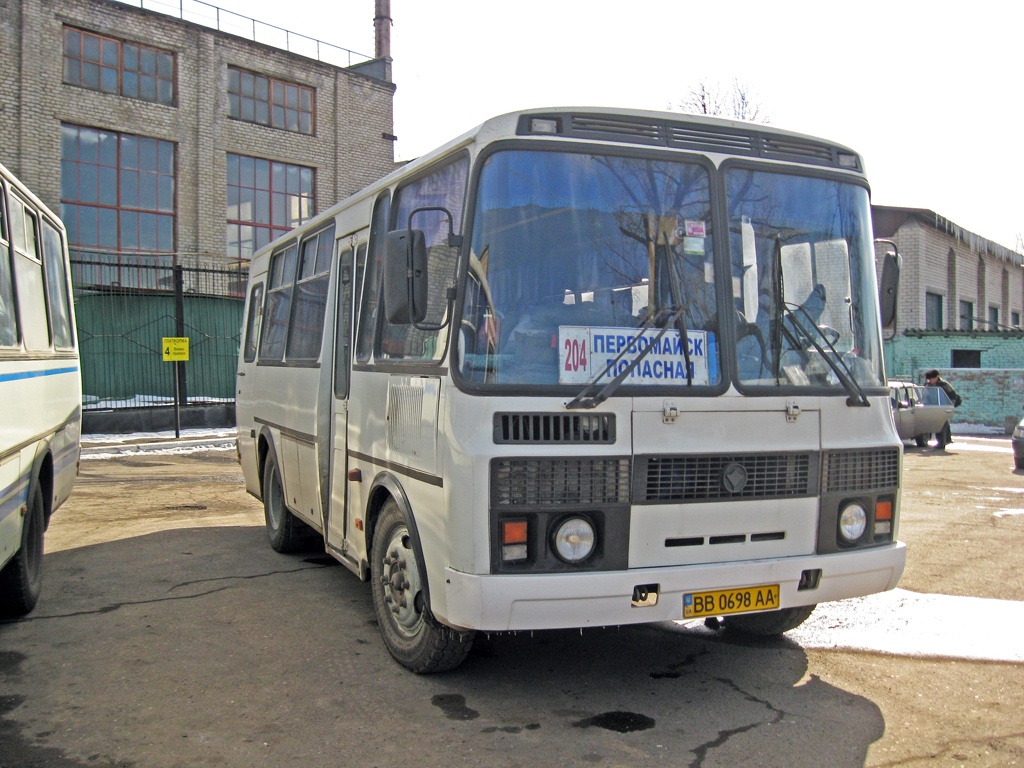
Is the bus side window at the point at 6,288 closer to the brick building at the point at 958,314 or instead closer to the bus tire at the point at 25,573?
the bus tire at the point at 25,573

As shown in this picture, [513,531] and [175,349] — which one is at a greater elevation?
[175,349]

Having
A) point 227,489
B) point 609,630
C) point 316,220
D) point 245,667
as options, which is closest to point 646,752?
point 609,630

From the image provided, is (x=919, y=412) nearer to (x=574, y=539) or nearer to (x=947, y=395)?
(x=947, y=395)

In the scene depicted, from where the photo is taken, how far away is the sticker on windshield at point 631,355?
176 inches

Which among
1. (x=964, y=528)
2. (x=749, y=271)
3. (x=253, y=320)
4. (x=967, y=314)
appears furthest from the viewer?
(x=967, y=314)

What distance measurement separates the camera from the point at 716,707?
467 cm

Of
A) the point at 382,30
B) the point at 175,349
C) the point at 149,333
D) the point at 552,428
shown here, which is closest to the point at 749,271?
the point at 552,428

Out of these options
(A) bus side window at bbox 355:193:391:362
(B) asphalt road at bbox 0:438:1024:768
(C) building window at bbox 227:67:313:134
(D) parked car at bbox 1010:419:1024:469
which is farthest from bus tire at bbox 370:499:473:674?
(C) building window at bbox 227:67:313:134

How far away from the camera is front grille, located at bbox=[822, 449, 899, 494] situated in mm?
4863

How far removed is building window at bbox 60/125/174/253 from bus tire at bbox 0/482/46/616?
2221 cm

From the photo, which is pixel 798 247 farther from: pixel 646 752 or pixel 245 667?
pixel 245 667

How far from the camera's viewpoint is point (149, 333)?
72.2ft

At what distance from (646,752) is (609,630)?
191cm

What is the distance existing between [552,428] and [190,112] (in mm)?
27277
